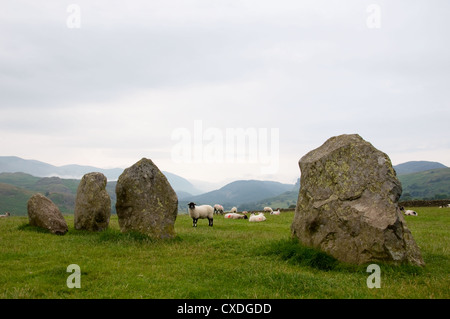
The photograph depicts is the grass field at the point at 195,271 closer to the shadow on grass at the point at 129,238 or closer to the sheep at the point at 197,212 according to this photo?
the shadow on grass at the point at 129,238

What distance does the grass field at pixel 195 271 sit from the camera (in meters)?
8.76

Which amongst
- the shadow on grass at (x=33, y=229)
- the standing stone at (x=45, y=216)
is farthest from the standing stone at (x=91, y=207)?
the shadow on grass at (x=33, y=229)

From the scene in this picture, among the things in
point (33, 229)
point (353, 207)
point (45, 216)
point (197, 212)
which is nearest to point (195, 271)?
point (353, 207)

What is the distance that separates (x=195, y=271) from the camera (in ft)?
35.8

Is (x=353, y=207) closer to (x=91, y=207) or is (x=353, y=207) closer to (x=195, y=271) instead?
(x=195, y=271)

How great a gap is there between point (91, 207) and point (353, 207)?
50.6 ft

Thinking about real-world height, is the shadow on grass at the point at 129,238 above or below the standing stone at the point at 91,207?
below

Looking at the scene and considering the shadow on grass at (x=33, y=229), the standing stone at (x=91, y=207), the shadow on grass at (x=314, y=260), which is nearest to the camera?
the shadow on grass at (x=314, y=260)

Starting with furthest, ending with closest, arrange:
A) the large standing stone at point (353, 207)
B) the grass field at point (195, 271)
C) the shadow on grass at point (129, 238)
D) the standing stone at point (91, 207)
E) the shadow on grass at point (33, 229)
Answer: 1. the standing stone at point (91, 207)
2. the shadow on grass at point (33, 229)
3. the shadow on grass at point (129, 238)
4. the large standing stone at point (353, 207)
5. the grass field at point (195, 271)

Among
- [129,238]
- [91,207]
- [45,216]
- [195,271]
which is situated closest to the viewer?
[195,271]

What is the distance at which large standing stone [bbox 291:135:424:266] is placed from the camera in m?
11.5

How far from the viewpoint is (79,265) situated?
37.0 feet

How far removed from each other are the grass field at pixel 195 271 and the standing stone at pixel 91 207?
353cm
